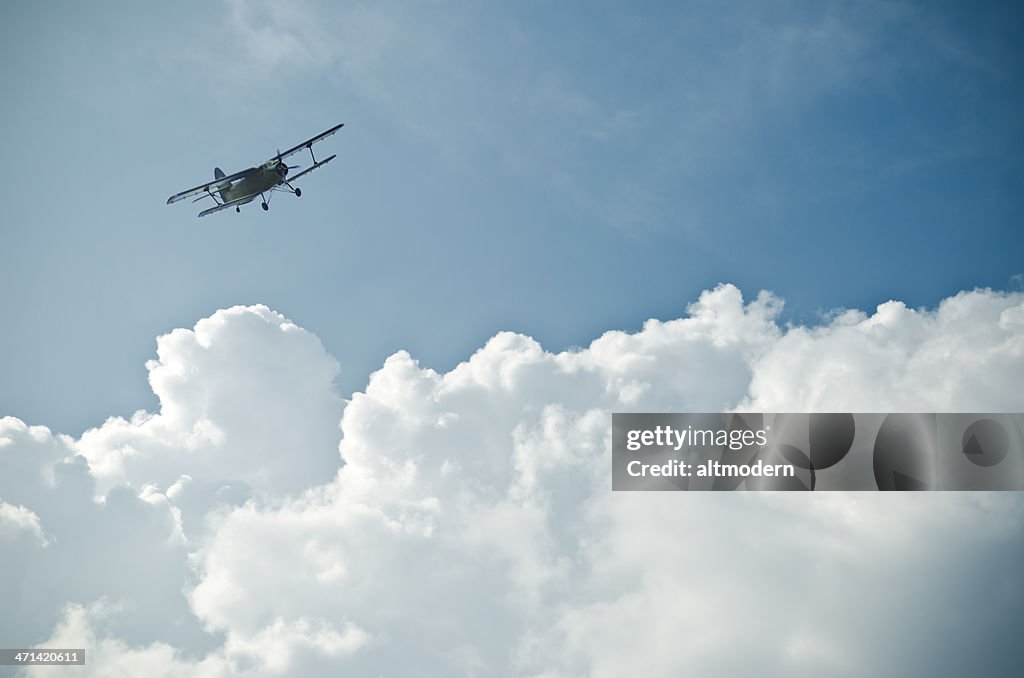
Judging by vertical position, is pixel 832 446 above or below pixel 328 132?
below

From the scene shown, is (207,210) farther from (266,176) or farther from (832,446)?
(832,446)

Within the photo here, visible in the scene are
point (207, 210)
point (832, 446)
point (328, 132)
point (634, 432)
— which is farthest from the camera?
point (832, 446)

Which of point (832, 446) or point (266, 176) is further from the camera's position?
point (832, 446)

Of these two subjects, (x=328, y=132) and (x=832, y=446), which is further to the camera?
(x=832, y=446)

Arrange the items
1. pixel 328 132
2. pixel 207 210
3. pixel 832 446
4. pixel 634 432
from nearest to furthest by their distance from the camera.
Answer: pixel 328 132, pixel 207 210, pixel 634 432, pixel 832 446

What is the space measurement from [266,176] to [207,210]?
13.0m

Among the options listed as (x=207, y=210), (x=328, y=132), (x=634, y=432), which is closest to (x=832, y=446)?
(x=634, y=432)

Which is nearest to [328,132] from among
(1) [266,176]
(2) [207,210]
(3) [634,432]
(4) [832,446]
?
(1) [266,176]

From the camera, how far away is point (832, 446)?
147875 millimetres

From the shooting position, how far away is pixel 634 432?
13788 centimetres

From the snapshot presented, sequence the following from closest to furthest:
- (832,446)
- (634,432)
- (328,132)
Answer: (328,132) < (634,432) < (832,446)

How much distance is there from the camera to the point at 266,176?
11700cm

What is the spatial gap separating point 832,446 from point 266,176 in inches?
4403

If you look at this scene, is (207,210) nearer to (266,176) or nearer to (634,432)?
(266,176)
